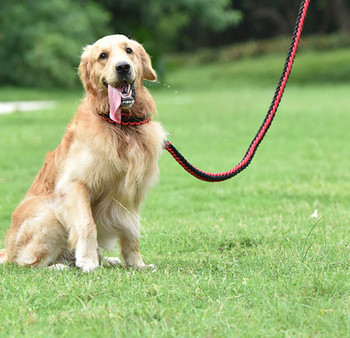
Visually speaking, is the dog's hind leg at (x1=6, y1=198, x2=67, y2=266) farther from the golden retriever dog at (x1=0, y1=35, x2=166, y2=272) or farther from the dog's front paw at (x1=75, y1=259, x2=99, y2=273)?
the dog's front paw at (x1=75, y1=259, x2=99, y2=273)

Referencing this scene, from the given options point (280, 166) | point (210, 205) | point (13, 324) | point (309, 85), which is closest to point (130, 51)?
point (13, 324)

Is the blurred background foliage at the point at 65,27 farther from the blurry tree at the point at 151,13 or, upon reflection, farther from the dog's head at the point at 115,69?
the dog's head at the point at 115,69

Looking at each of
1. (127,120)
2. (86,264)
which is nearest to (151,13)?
(127,120)

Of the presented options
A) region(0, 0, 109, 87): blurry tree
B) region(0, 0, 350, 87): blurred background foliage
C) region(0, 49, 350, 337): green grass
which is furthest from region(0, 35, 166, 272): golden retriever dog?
region(0, 0, 109, 87): blurry tree

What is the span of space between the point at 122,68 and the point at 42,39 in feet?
84.2

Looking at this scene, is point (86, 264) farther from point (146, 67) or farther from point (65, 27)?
point (65, 27)

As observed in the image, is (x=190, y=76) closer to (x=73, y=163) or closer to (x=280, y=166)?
(x=280, y=166)

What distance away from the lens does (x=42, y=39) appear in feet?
95.3

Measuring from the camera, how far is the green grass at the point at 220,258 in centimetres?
344

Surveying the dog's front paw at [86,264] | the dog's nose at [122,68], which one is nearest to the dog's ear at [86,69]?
the dog's nose at [122,68]

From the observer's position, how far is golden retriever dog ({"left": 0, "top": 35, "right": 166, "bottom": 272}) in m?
4.74

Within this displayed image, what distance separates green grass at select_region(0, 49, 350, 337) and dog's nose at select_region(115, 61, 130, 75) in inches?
57.4

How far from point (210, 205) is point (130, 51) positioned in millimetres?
3270

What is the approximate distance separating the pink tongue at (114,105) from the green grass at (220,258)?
45.0 inches
